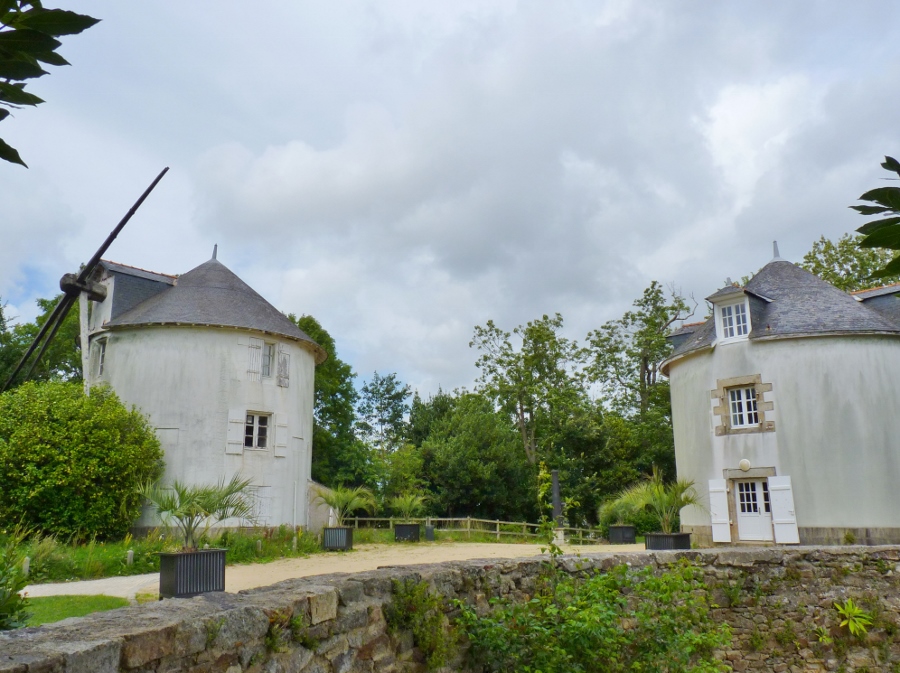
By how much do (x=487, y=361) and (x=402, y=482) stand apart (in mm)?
9374

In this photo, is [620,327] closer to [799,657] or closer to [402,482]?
[402,482]

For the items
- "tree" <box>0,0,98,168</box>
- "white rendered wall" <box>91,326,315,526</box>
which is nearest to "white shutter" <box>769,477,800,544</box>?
"white rendered wall" <box>91,326,315,526</box>

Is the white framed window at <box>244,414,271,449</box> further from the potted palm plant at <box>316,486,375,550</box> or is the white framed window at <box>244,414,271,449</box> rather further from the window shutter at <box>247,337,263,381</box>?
the potted palm plant at <box>316,486,375,550</box>

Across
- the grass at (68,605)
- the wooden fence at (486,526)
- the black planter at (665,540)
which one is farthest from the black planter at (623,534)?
the grass at (68,605)

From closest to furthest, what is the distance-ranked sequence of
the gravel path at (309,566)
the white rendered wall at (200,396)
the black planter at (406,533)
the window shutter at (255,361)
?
the gravel path at (309,566), the white rendered wall at (200,396), the window shutter at (255,361), the black planter at (406,533)

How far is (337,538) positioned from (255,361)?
5202 mm

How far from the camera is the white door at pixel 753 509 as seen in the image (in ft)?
56.3

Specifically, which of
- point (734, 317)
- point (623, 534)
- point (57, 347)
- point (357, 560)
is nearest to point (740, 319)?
point (734, 317)

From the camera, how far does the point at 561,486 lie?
29.8m

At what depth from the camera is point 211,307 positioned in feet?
64.4

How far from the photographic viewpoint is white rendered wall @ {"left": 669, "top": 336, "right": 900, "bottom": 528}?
53.9ft

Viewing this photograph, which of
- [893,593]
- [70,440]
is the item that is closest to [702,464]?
[893,593]

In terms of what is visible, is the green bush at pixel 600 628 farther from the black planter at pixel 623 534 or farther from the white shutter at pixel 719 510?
the black planter at pixel 623 534

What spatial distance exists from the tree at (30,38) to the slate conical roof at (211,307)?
17927 millimetres
